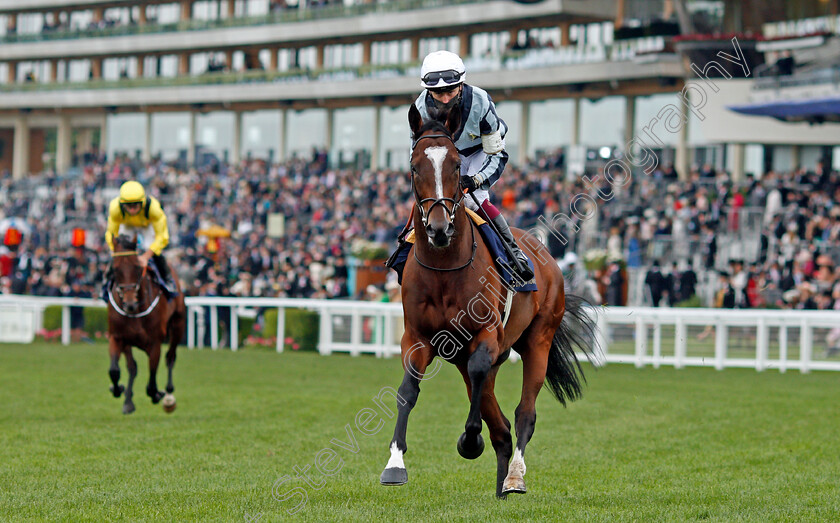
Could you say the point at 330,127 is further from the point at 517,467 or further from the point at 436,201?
the point at 436,201

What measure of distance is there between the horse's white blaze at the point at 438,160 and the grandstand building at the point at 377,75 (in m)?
17.3

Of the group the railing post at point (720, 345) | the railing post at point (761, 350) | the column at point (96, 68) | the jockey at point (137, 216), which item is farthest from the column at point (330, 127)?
the jockey at point (137, 216)

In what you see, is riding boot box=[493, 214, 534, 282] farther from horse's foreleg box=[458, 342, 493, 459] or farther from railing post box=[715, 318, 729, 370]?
railing post box=[715, 318, 729, 370]

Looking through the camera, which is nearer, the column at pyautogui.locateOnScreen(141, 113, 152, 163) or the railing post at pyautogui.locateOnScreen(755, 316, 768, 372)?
the railing post at pyautogui.locateOnScreen(755, 316, 768, 372)

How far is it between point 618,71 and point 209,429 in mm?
24593

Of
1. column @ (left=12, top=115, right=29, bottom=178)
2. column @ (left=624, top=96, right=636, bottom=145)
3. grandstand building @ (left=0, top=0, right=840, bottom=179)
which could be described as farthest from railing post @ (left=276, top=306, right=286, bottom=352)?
column @ (left=12, top=115, right=29, bottom=178)

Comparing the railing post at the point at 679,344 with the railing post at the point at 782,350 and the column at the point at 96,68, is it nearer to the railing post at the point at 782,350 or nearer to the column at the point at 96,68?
the railing post at the point at 782,350

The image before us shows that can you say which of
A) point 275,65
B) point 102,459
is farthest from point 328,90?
point 102,459

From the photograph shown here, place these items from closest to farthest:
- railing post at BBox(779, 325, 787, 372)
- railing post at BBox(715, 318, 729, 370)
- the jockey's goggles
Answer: the jockey's goggles < railing post at BBox(779, 325, 787, 372) < railing post at BBox(715, 318, 729, 370)

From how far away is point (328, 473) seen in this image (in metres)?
7.30

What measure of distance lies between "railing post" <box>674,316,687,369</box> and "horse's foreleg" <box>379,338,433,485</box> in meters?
11.2

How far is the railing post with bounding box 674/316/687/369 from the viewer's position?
1633 centimetres

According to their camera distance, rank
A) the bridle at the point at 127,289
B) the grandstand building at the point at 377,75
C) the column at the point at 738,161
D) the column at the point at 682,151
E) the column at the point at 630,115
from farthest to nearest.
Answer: the column at the point at 630,115, the column at the point at 682,151, the column at the point at 738,161, the grandstand building at the point at 377,75, the bridle at the point at 127,289

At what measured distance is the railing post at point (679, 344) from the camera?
16.3m
